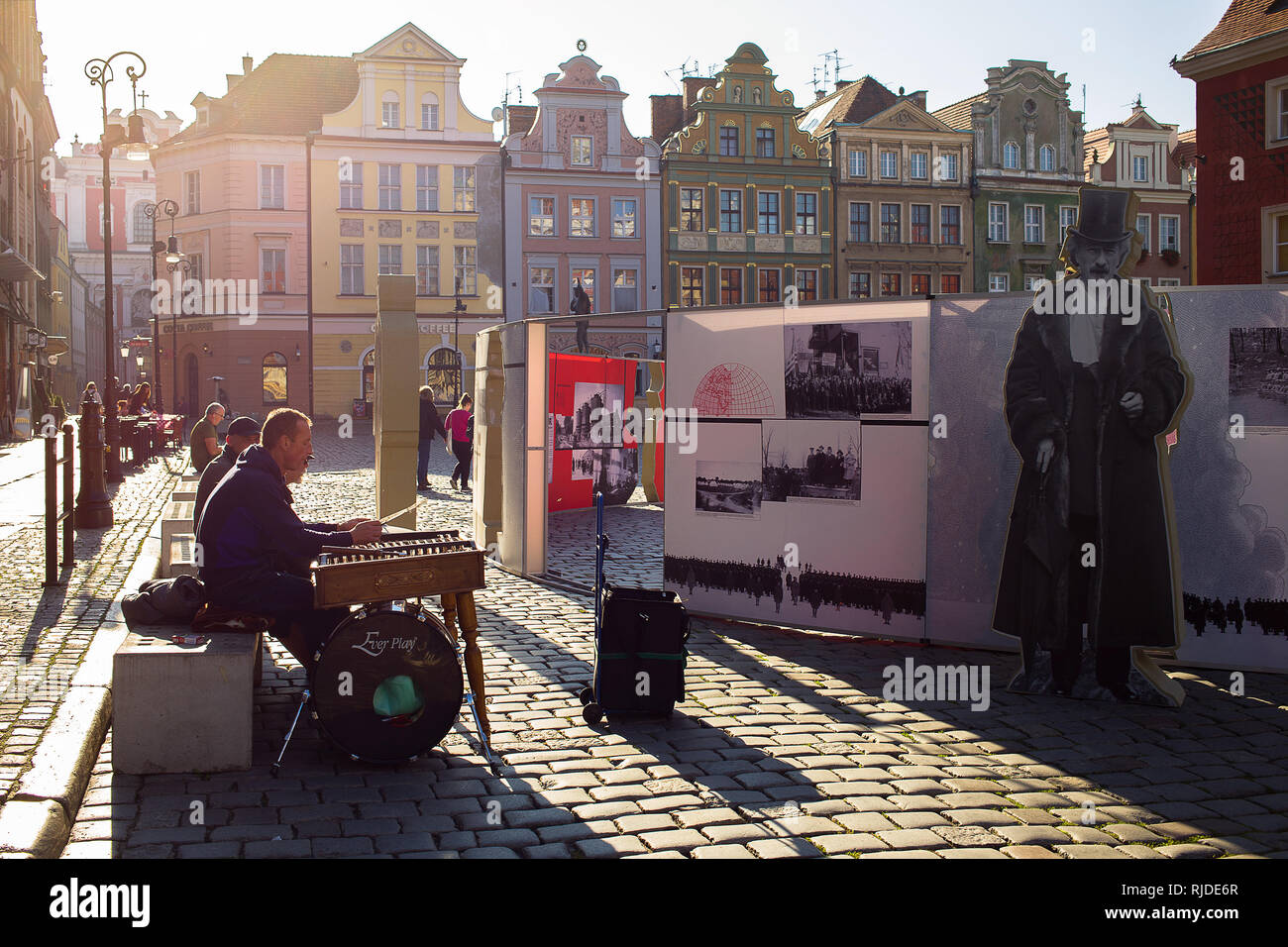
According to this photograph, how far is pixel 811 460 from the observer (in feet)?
29.8

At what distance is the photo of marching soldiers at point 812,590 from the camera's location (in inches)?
344

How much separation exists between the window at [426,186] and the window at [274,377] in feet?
26.5

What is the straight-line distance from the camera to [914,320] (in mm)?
8625

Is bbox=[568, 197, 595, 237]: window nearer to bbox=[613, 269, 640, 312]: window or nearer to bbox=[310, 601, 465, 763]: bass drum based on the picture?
bbox=[613, 269, 640, 312]: window

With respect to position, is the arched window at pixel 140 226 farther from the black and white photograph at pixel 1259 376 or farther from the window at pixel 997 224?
the black and white photograph at pixel 1259 376

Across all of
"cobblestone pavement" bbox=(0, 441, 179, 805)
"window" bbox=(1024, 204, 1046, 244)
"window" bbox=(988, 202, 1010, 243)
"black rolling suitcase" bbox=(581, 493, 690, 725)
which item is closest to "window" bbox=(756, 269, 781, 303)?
"window" bbox=(988, 202, 1010, 243)

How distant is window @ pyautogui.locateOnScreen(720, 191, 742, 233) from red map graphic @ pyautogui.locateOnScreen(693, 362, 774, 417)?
1707 inches

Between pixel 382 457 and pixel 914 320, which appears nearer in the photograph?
pixel 914 320

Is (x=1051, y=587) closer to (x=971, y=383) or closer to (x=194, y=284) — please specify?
(x=971, y=383)

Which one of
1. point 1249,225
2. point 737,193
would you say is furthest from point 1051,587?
point 737,193

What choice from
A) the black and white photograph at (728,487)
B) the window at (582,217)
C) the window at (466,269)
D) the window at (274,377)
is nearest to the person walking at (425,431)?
the black and white photograph at (728,487)
